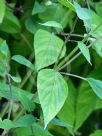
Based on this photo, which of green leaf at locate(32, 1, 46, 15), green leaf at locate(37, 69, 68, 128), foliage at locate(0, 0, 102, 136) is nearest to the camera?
green leaf at locate(37, 69, 68, 128)

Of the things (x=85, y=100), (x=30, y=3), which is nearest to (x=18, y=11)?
(x=30, y=3)

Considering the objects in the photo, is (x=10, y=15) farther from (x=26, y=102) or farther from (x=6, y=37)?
(x=26, y=102)

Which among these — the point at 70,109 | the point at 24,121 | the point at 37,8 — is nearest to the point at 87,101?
the point at 70,109

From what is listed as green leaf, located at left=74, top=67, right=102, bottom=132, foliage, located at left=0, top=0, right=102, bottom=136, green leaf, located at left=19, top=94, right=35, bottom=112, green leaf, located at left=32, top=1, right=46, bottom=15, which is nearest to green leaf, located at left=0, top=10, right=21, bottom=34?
foliage, located at left=0, top=0, right=102, bottom=136

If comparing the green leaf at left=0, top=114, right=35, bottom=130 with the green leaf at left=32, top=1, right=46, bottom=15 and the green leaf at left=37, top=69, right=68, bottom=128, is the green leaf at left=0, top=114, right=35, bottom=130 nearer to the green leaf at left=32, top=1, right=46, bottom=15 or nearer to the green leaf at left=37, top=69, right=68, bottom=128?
the green leaf at left=37, top=69, right=68, bottom=128

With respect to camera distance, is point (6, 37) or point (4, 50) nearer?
point (4, 50)

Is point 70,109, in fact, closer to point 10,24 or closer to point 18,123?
point 10,24

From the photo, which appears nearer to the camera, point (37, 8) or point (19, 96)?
point (19, 96)

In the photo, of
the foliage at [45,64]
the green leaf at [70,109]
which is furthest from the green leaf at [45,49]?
the green leaf at [70,109]
